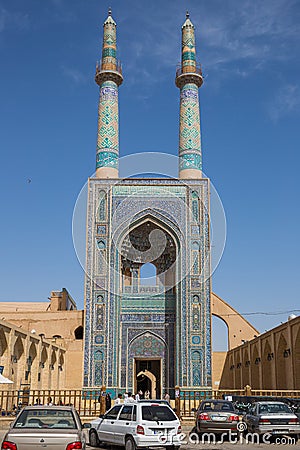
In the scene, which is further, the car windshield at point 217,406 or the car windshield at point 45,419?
the car windshield at point 217,406

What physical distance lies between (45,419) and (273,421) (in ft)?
20.1

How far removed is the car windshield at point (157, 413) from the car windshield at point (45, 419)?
243 cm

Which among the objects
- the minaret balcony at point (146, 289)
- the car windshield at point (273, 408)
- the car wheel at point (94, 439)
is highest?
the minaret balcony at point (146, 289)

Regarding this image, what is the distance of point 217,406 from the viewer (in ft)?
39.9

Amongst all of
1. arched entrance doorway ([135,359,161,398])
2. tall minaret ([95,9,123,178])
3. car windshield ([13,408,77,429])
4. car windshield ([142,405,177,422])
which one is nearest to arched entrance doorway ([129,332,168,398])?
arched entrance doorway ([135,359,161,398])

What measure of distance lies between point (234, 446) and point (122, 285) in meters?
17.0

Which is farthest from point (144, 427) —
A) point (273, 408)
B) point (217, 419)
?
point (273, 408)

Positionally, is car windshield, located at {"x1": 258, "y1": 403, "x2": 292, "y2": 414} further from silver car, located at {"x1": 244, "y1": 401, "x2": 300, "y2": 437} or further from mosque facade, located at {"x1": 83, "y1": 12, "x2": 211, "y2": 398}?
mosque facade, located at {"x1": 83, "y1": 12, "x2": 211, "y2": 398}

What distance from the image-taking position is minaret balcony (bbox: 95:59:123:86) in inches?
→ 1133

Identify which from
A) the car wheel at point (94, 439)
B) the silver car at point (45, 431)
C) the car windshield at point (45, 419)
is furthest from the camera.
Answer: the car wheel at point (94, 439)

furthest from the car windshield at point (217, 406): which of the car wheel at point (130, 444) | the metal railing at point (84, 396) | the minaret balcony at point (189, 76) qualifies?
the minaret balcony at point (189, 76)

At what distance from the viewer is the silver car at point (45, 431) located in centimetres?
645

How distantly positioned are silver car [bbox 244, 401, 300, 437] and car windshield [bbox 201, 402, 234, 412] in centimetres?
54

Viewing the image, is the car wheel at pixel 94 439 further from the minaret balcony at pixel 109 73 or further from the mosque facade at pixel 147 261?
the minaret balcony at pixel 109 73
